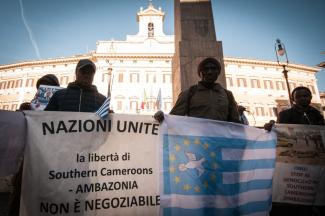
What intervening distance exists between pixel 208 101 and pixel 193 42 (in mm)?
3024

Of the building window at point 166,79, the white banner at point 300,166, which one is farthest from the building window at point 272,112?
the white banner at point 300,166

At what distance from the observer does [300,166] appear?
3209 mm

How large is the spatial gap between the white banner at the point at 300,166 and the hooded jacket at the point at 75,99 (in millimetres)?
2542

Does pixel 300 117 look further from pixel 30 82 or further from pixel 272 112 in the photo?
pixel 30 82

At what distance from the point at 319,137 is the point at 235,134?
1.47 metres

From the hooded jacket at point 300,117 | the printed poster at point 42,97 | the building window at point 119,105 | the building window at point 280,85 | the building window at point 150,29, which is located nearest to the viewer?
the printed poster at point 42,97

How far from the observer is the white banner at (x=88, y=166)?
2.13 m

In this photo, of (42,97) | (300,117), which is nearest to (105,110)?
(42,97)

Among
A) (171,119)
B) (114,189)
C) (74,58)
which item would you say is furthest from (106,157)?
(74,58)

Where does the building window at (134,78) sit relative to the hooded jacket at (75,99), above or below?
above

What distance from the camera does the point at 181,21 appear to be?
237 inches

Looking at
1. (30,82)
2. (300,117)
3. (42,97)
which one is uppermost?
(30,82)

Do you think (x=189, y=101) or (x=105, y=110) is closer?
(x=105, y=110)

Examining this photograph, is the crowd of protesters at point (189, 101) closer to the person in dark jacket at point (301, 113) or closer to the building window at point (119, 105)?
the person in dark jacket at point (301, 113)
